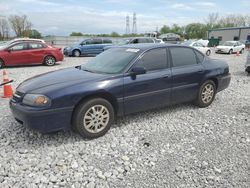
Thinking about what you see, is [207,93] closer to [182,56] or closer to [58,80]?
[182,56]

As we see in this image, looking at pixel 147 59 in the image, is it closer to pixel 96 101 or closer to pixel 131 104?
pixel 131 104

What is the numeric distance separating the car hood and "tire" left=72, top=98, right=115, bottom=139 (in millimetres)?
394

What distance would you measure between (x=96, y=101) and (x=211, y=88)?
3007mm

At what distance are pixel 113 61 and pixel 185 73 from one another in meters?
1.54

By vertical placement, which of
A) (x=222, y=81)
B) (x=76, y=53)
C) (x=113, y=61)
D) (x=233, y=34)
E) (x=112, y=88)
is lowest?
(x=76, y=53)

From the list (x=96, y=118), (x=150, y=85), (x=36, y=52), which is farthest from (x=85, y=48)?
(x=96, y=118)

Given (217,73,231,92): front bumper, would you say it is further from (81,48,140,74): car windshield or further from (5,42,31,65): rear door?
(5,42,31,65): rear door


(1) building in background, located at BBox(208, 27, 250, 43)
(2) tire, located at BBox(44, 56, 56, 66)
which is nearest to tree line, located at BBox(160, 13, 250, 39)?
(1) building in background, located at BBox(208, 27, 250, 43)

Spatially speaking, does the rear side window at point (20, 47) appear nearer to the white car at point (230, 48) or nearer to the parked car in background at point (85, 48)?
the parked car in background at point (85, 48)

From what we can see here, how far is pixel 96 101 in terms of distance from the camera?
376cm

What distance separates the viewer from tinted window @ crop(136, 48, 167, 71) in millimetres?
4363

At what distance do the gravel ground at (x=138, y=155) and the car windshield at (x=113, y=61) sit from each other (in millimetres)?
1058

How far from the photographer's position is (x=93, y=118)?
3803 millimetres

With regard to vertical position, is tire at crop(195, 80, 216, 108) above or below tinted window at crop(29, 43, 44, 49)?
below
